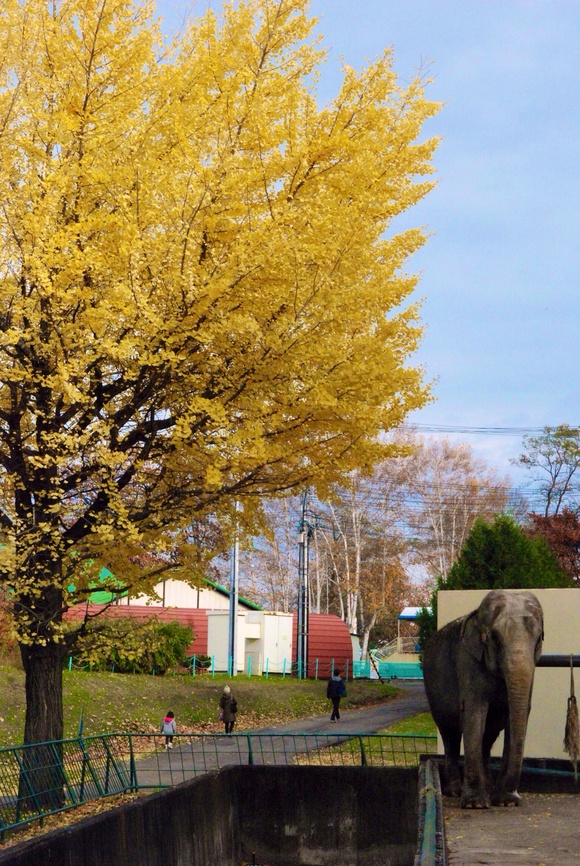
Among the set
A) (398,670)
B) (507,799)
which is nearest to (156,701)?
(507,799)

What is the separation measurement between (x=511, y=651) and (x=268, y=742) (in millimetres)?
13266

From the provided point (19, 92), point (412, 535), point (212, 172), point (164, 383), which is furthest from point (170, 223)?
point (412, 535)

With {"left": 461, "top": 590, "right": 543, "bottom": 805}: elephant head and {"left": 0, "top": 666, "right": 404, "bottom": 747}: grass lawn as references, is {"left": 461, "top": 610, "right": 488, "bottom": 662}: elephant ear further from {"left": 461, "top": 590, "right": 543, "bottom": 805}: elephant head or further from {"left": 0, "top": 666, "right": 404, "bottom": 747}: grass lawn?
{"left": 0, "top": 666, "right": 404, "bottom": 747}: grass lawn

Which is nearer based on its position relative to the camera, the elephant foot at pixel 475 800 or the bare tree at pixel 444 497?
the elephant foot at pixel 475 800

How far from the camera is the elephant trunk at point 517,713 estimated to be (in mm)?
8578

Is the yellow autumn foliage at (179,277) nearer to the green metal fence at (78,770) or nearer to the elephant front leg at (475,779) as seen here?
the green metal fence at (78,770)

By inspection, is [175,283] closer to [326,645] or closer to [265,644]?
[265,644]

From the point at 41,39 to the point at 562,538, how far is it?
38.6 m

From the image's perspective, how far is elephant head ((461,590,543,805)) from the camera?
864 cm

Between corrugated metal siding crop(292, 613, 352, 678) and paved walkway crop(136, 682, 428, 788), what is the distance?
3.30m

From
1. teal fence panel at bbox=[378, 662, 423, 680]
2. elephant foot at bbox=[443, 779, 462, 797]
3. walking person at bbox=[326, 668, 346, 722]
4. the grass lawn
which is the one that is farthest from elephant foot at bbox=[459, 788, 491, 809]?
teal fence panel at bbox=[378, 662, 423, 680]

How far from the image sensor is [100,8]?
10953mm

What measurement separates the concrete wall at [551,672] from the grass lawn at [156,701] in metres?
10.1

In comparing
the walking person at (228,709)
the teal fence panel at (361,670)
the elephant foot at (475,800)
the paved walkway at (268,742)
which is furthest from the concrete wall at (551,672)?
the teal fence panel at (361,670)
